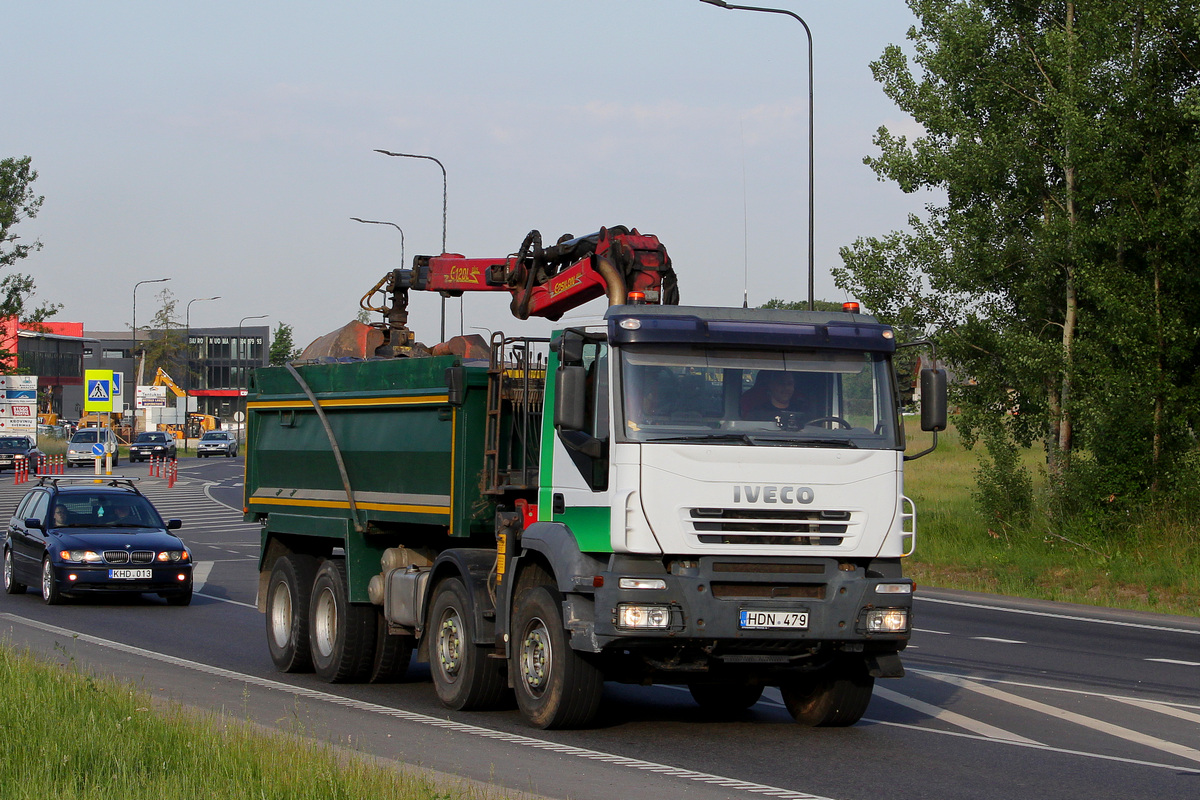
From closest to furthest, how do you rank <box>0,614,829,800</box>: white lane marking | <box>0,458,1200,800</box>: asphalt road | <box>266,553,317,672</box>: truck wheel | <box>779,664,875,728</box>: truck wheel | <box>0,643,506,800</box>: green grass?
1. <box>0,643,506,800</box>: green grass
2. <box>0,614,829,800</box>: white lane marking
3. <box>0,458,1200,800</box>: asphalt road
4. <box>779,664,875,728</box>: truck wheel
5. <box>266,553,317,672</box>: truck wheel

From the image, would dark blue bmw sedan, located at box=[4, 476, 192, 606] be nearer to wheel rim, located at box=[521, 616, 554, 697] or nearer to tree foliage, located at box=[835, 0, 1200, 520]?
wheel rim, located at box=[521, 616, 554, 697]

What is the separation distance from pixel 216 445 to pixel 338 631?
266ft

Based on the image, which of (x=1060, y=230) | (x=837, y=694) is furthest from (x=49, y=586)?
(x=1060, y=230)

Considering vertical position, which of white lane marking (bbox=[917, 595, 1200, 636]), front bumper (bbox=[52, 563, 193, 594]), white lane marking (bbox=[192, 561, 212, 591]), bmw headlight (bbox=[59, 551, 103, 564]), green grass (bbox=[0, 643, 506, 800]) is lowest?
white lane marking (bbox=[192, 561, 212, 591])

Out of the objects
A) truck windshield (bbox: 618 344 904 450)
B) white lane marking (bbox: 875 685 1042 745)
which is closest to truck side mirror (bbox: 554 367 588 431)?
truck windshield (bbox: 618 344 904 450)

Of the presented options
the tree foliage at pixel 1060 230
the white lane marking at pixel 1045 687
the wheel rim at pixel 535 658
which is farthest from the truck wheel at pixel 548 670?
the tree foliage at pixel 1060 230

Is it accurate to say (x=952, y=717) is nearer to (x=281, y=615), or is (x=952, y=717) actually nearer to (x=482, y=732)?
(x=482, y=732)

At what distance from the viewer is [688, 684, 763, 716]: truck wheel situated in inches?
459

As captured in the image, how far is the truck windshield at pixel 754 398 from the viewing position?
948 cm

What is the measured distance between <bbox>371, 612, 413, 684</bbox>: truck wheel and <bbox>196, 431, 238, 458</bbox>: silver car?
79.9m

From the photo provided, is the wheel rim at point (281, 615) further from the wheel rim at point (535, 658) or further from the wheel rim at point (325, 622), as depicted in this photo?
the wheel rim at point (535, 658)

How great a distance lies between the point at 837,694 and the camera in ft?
34.4

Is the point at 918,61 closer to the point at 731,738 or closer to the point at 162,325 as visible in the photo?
the point at 731,738

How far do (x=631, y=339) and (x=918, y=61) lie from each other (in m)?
20.5
